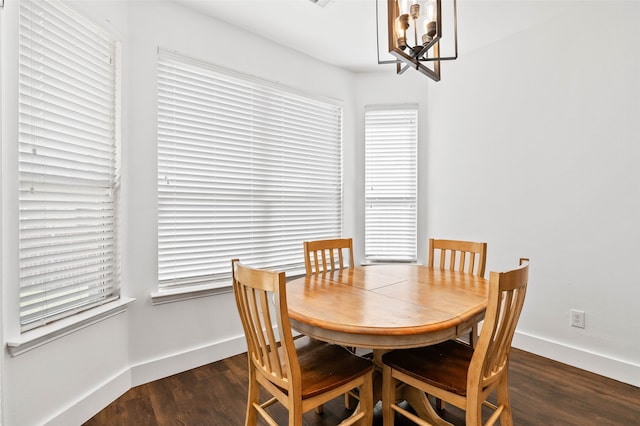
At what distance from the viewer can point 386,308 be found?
1434 mm

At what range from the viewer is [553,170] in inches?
102

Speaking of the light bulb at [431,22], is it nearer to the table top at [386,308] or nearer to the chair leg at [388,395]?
the table top at [386,308]

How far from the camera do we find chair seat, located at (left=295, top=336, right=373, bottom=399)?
4.26 feet

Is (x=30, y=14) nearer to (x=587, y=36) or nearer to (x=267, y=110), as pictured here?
(x=267, y=110)

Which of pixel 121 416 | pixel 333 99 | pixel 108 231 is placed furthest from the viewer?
pixel 333 99

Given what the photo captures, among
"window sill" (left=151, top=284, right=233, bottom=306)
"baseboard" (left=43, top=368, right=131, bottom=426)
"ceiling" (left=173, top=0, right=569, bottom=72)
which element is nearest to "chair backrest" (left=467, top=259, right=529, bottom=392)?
"window sill" (left=151, top=284, right=233, bottom=306)

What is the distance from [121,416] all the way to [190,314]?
2.40 ft

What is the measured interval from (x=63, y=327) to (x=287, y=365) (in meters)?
1.32

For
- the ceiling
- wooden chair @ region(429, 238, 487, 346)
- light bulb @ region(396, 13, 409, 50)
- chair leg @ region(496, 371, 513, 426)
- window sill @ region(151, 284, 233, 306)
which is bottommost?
chair leg @ region(496, 371, 513, 426)

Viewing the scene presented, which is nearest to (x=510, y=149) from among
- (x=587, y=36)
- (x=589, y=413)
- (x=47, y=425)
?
(x=587, y=36)

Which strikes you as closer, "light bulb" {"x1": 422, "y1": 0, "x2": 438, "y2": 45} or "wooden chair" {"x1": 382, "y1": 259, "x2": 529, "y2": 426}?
"wooden chair" {"x1": 382, "y1": 259, "x2": 529, "y2": 426}

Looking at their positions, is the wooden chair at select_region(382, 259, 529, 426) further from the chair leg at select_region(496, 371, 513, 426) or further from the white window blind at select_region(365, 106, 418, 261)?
the white window blind at select_region(365, 106, 418, 261)

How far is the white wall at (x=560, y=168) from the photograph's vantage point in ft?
7.34

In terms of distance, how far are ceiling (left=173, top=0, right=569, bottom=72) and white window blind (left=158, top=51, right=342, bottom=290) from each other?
0.44m
